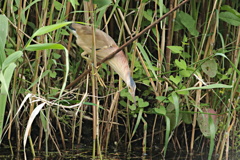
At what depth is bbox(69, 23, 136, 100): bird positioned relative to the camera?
1.73m

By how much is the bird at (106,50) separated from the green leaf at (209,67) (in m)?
0.44

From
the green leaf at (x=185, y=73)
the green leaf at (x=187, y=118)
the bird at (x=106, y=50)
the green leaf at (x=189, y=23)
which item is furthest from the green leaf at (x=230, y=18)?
the bird at (x=106, y=50)

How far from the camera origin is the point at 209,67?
2033 millimetres

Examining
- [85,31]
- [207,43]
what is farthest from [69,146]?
[207,43]

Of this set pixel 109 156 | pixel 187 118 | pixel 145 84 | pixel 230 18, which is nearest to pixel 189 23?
pixel 230 18

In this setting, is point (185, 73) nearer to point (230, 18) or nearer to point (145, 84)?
point (145, 84)

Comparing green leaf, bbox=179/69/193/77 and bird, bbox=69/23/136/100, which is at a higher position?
bird, bbox=69/23/136/100

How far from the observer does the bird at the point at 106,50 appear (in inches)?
68.1

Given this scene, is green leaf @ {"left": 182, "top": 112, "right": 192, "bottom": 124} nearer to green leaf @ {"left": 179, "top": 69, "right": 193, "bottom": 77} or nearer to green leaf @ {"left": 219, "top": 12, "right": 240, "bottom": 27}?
green leaf @ {"left": 179, "top": 69, "right": 193, "bottom": 77}

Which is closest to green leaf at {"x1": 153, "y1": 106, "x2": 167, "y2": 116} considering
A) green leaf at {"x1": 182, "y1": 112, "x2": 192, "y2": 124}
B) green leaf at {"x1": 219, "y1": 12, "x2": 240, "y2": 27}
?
green leaf at {"x1": 182, "y1": 112, "x2": 192, "y2": 124}

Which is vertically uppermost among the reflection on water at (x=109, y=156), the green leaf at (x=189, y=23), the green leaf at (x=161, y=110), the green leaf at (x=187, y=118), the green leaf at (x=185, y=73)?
the green leaf at (x=189, y=23)

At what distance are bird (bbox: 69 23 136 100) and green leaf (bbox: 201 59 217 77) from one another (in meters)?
0.44

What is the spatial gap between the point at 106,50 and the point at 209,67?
554mm

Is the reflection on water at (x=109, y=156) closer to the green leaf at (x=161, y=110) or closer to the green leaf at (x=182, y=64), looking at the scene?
the green leaf at (x=161, y=110)
